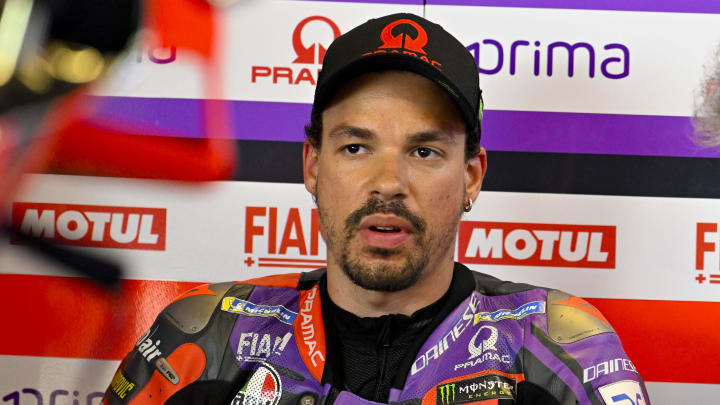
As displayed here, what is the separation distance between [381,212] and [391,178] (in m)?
0.05

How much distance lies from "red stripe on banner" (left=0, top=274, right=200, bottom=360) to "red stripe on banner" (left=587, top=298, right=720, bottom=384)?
3.14 ft

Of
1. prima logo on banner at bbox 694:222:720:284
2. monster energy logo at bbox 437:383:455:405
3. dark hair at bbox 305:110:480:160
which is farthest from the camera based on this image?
prima logo on banner at bbox 694:222:720:284

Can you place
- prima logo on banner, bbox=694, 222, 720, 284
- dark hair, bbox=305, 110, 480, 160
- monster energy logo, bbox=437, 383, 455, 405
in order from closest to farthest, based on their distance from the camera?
monster energy logo, bbox=437, 383, 455, 405 → dark hair, bbox=305, 110, 480, 160 → prima logo on banner, bbox=694, 222, 720, 284

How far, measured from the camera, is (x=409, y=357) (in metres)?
1.02

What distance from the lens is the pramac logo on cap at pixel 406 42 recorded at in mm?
1030

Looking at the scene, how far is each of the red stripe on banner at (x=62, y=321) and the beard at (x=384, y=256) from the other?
2.23 ft

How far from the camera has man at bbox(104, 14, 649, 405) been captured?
3.31 ft

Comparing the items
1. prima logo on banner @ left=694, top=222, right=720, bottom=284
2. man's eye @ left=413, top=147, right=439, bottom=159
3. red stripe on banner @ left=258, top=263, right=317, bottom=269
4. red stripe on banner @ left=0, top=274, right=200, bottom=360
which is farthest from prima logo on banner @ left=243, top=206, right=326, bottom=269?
prima logo on banner @ left=694, top=222, right=720, bottom=284

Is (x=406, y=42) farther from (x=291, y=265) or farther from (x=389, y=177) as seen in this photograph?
(x=291, y=265)

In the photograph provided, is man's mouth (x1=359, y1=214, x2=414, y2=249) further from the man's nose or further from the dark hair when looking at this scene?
the dark hair

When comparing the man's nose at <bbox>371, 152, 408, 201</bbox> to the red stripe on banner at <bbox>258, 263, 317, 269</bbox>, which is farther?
the red stripe on banner at <bbox>258, 263, 317, 269</bbox>

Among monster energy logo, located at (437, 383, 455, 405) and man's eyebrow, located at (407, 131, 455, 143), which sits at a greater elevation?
man's eyebrow, located at (407, 131, 455, 143)

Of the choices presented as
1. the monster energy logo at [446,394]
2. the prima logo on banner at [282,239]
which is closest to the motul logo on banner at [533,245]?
the prima logo on banner at [282,239]

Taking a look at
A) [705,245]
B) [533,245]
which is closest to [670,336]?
[705,245]
